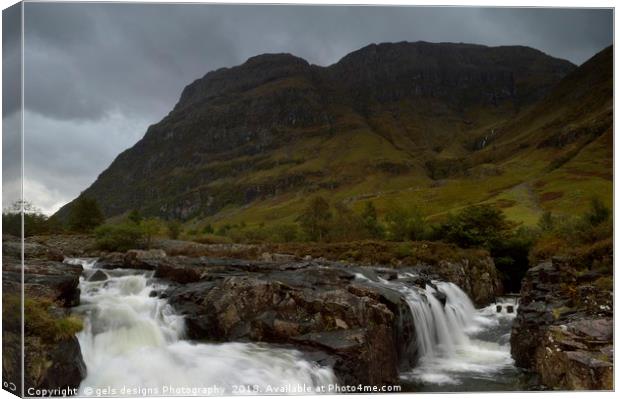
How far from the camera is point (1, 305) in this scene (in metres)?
6.99

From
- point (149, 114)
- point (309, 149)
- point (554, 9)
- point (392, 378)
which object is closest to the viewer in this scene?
point (554, 9)

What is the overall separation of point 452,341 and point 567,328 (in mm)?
5000

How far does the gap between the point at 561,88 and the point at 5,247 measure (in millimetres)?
18828

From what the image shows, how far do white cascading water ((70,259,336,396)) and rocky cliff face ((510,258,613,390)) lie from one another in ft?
14.2

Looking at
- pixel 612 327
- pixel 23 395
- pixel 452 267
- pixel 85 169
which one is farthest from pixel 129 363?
pixel 452 267

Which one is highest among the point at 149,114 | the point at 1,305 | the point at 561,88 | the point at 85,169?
the point at 561,88

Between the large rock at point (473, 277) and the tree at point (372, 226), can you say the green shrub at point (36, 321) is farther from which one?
the tree at point (372, 226)

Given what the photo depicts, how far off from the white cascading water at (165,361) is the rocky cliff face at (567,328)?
170 inches

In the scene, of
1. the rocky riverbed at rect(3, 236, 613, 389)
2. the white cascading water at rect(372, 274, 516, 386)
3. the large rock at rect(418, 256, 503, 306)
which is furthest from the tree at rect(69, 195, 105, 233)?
the large rock at rect(418, 256, 503, 306)

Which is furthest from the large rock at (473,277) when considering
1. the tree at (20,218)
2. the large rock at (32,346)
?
the tree at (20,218)

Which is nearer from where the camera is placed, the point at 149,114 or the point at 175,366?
the point at 175,366

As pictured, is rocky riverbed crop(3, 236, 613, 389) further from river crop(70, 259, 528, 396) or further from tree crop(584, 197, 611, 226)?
tree crop(584, 197, 611, 226)

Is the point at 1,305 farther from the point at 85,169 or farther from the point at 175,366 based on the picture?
the point at 85,169

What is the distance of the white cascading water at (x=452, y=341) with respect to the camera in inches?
431
